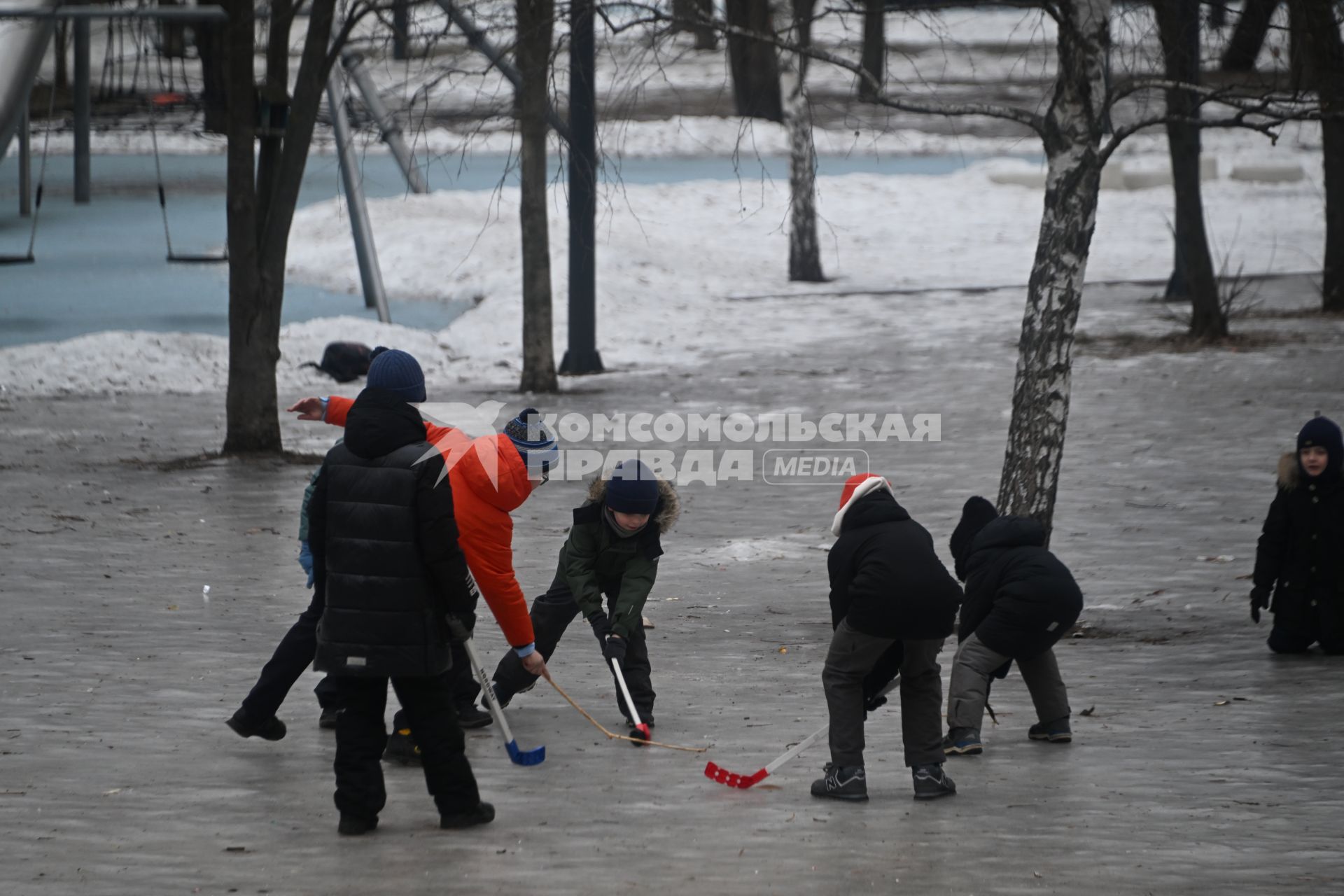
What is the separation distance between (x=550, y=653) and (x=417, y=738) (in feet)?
5.22

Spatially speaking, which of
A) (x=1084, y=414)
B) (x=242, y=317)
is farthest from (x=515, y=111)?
(x=1084, y=414)

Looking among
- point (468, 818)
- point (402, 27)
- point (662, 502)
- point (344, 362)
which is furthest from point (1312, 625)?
point (344, 362)

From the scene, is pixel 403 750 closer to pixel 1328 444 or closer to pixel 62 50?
pixel 1328 444

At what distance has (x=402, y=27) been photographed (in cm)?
1404

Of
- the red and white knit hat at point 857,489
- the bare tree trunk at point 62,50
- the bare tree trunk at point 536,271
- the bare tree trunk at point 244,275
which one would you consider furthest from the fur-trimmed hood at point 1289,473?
the bare tree trunk at point 62,50

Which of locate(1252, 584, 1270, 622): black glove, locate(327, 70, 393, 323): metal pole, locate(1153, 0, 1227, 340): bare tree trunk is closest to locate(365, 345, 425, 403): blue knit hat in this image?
locate(1252, 584, 1270, 622): black glove

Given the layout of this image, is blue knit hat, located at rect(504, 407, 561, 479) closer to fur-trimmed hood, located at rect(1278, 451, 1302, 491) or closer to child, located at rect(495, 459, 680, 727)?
child, located at rect(495, 459, 680, 727)

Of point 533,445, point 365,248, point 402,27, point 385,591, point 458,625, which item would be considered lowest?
point 458,625

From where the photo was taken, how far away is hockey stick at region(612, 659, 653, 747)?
6465mm

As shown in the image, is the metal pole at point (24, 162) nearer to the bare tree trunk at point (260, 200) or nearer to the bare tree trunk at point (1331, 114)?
the bare tree trunk at point (260, 200)

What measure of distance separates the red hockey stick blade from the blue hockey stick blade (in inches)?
26.3

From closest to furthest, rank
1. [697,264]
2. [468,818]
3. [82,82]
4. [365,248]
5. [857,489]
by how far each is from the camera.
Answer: [468,818] < [857,489] < [365,248] < [82,82] < [697,264]

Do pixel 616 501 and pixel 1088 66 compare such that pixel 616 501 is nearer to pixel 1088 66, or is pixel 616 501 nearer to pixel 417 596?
pixel 417 596

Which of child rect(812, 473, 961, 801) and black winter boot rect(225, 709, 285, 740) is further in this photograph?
black winter boot rect(225, 709, 285, 740)
